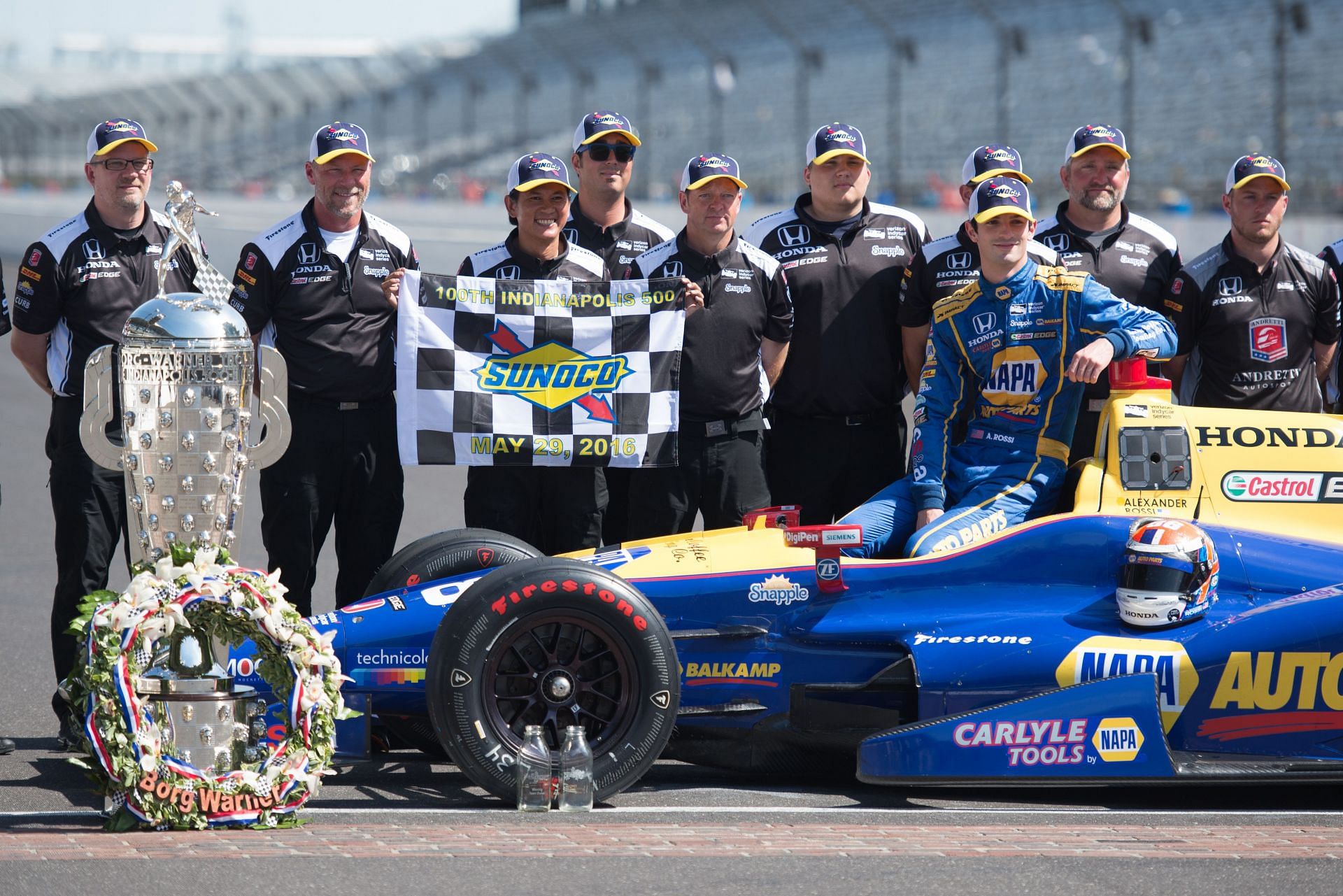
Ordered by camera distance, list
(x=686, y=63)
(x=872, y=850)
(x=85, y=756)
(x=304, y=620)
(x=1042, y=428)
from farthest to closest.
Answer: (x=686, y=63) < (x=1042, y=428) < (x=85, y=756) < (x=304, y=620) < (x=872, y=850)

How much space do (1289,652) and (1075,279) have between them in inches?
63.4

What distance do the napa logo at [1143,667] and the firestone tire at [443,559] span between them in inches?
75.8

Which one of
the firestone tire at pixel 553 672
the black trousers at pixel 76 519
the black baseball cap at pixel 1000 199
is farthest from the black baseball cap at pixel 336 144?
the black baseball cap at pixel 1000 199

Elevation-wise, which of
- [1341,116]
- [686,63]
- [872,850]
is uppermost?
[686,63]

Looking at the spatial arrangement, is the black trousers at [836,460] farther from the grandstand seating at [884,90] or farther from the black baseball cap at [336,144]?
the grandstand seating at [884,90]

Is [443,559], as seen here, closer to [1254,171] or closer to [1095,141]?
[1095,141]

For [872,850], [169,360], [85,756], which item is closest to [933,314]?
[872,850]

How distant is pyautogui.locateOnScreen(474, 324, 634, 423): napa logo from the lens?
261 inches

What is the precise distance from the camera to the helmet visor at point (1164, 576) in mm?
5105

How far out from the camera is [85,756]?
5.27 meters

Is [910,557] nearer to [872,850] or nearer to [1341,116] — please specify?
[872,850]

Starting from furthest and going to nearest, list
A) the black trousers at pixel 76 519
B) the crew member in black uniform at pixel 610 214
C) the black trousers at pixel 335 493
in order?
→ 1. the crew member in black uniform at pixel 610 214
2. the black trousers at pixel 335 493
3. the black trousers at pixel 76 519

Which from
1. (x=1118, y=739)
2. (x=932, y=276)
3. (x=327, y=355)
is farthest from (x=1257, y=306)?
(x=327, y=355)

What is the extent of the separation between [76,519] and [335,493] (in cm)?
100
